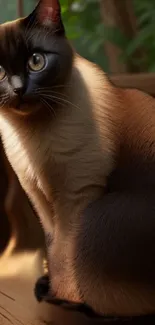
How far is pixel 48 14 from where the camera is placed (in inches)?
24.4

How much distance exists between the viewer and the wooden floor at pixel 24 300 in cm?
67

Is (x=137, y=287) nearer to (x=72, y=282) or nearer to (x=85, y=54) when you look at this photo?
(x=72, y=282)

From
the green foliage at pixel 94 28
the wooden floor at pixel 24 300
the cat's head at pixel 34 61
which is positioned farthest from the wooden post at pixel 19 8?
the wooden floor at pixel 24 300

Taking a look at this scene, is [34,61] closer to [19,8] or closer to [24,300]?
[19,8]

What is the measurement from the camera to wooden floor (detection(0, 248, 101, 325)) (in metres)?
0.67

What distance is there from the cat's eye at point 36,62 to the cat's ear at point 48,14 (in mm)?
46

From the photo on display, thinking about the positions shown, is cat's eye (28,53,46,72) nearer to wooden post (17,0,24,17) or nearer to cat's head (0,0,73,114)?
cat's head (0,0,73,114)

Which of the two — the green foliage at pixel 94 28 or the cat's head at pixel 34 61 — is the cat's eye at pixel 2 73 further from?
the green foliage at pixel 94 28

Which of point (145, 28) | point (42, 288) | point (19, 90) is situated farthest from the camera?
point (145, 28)

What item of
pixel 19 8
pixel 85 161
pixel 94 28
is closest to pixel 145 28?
pixel 94 28

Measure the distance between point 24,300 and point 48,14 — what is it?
42cm

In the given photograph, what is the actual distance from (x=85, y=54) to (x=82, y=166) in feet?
0.87

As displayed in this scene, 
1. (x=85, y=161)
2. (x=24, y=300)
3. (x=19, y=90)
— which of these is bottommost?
(x=24, y=300)

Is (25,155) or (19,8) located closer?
(25,155)
